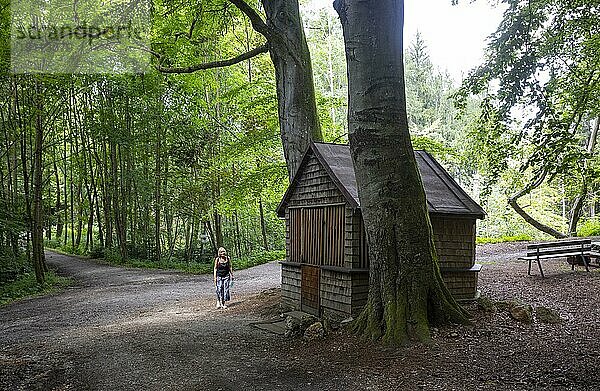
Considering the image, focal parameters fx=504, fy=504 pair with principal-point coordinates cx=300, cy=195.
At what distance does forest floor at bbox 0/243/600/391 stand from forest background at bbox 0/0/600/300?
7.83 ft

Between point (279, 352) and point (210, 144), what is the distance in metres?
18.8

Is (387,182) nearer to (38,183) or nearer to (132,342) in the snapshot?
(132,342)

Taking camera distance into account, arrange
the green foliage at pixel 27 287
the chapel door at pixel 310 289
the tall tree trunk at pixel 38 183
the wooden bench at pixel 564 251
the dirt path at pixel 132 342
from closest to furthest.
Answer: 1. the dirt path at pixel 132 342
2. the chapel door at pixel 310 289
3. the wooden bench at pixel 564 251
4. the green foliage at pixel 27 287
5. the tall tree trunk at pixel 38 183

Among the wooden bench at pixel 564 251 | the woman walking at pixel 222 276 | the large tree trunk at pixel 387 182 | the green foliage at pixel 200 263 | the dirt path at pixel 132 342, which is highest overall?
the large tree trunk at pixel 387 182

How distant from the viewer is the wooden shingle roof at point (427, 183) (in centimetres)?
936

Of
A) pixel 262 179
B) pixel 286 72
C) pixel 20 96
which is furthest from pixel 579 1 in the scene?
pixel 20 96

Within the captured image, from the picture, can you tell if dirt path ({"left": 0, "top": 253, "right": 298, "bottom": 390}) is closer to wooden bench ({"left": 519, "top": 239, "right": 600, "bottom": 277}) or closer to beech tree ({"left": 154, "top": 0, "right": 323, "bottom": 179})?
beech tree ({"left": 154, "top": 0, "right": 323, "bottom": 179})

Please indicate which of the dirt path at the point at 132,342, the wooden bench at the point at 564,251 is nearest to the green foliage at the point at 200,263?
the dirt path at the point at 132,342

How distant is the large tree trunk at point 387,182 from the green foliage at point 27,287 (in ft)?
42.3

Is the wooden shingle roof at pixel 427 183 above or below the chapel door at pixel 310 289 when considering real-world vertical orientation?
above

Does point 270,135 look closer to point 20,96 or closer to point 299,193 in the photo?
point 299,193

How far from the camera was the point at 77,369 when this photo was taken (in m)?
7.34

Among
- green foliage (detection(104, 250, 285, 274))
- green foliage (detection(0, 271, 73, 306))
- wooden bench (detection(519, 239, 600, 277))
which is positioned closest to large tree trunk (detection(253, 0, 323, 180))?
wooden bench (detection(519, 239, 600, 277))

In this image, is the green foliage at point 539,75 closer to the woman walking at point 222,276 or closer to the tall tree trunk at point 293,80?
the tall tree trunk at point 293,80
